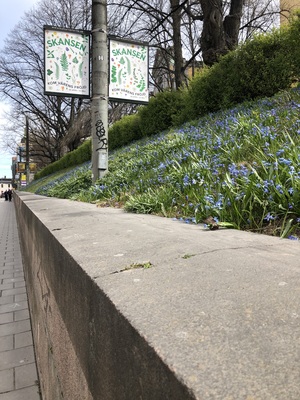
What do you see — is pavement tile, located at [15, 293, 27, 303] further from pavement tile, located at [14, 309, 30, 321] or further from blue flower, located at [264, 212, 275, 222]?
blue flower, located at [264, 212, 275, 222]

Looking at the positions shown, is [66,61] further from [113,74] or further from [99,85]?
[113,74]

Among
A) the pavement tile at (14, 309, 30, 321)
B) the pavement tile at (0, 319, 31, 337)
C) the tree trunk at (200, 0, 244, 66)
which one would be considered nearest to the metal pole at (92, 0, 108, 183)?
the pavement tile at (14, 309, 30, 321)

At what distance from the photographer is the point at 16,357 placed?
314 centimetres

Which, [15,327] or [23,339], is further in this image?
[15,327]

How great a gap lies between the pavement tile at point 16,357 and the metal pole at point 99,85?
13.0 feet

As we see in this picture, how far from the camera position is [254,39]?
7453mm

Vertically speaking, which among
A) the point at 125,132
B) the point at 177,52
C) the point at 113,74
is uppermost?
the point at 177,52

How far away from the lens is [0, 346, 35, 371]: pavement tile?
3.02 m

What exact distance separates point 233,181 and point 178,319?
7.30 feet

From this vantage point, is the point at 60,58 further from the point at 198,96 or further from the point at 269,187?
the point at 269,187

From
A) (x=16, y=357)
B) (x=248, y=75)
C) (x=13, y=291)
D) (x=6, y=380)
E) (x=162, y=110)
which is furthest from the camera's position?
(x=162, y=110)

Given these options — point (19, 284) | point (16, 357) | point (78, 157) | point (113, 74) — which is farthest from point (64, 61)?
point (78, 157)

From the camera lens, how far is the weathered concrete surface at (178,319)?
1.93 ft

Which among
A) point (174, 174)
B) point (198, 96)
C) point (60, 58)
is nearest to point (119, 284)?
point (174, 174)
